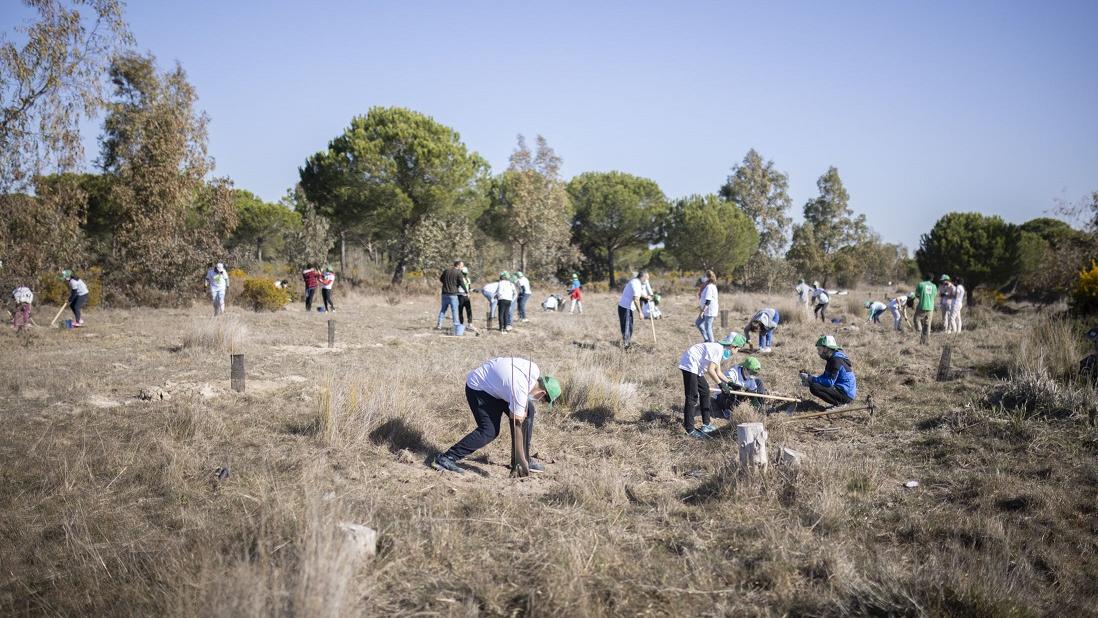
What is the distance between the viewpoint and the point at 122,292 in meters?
19.4

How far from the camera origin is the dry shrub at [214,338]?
11.1 m

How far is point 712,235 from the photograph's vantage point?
4062 centimetres

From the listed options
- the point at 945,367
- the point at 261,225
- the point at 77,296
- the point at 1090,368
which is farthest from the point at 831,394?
the point at 261,225

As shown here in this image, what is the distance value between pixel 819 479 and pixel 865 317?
1790 cm

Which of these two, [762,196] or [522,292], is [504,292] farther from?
[762,196]

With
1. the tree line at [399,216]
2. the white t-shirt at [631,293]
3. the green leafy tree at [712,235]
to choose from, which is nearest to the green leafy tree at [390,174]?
the tree line at [399,216]

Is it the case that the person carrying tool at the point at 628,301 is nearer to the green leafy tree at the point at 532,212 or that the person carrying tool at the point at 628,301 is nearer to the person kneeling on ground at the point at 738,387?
the person kneeling on ground at the point at 738,387

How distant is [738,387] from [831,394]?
113 centimetres

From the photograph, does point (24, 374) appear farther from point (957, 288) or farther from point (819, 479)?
point (957, 288)

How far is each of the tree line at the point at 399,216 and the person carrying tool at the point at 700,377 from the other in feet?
44.1

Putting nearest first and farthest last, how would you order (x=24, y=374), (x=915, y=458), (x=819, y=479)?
(x=819, y=479) < (x=915, y=458) < (x=24, y=374)

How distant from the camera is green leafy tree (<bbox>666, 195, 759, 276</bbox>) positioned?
40.9m

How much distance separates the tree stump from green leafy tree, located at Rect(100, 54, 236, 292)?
19.6 metres

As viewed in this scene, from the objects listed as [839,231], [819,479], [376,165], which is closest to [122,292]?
[376,165]
